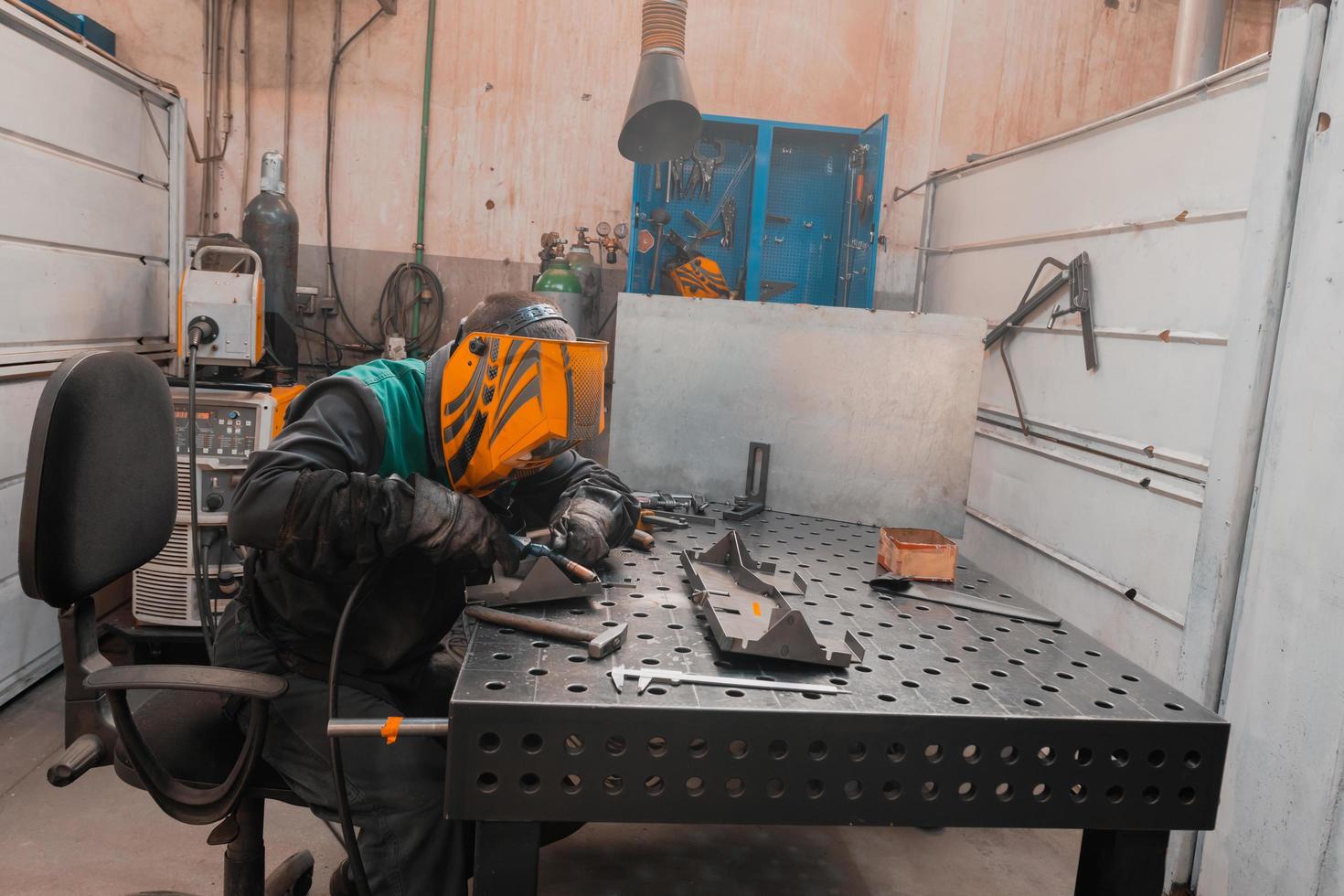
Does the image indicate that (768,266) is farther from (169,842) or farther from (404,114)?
(169,842)

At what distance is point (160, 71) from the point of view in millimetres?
3521

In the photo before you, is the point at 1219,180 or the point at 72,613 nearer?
the point at 72,613

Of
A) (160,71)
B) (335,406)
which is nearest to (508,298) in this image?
(335,406)

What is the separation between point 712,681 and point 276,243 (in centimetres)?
279

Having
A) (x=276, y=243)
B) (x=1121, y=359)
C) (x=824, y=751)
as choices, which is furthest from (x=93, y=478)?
(x=1121, y=359)

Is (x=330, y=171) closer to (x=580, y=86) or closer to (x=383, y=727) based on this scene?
(x=580, y=86)

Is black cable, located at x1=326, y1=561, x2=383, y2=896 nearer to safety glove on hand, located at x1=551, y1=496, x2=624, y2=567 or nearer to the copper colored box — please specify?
safety glove on hand, located at x1=551, y1=496, x2=624, y2=567

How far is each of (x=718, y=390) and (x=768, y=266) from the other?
1875 mm

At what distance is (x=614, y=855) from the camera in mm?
1972

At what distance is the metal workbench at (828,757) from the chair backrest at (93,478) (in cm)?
60

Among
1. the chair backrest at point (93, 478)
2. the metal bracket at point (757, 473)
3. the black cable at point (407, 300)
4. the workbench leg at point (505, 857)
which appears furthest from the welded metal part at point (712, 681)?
the black cable at point (407, 300)

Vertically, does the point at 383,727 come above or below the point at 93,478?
below

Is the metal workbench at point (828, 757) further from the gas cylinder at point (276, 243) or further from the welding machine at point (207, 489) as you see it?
the gas cylinder at point (276, 243)

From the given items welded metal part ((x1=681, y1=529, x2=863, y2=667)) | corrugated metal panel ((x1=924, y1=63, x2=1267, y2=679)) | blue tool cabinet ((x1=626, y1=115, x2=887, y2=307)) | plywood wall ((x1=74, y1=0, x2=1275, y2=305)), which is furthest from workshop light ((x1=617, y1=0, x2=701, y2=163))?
welded metal part ((x1=681, y1=529, x2=863, y2=667))
